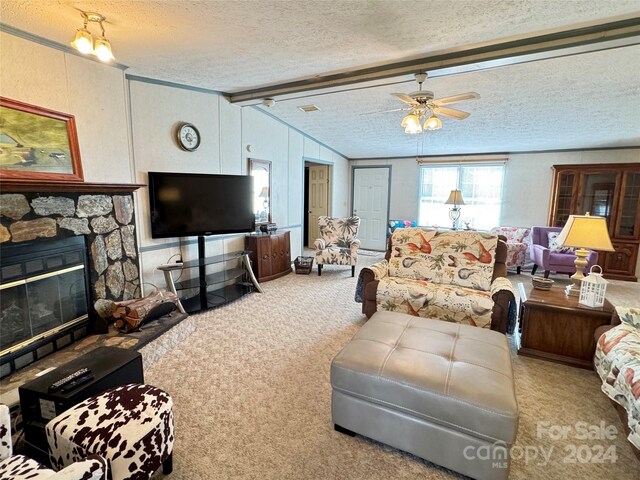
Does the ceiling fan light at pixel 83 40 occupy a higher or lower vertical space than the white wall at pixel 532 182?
higher

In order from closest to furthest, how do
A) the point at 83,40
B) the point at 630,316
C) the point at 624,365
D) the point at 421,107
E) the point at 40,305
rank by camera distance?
the point at 624,365
the point at 83,40
the point at 630,316
the point at 40,305
the point at 421,107

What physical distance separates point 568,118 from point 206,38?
4.37 meters

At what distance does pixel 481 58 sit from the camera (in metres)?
2.63

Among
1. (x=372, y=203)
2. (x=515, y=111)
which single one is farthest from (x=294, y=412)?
(x=372, y=203)

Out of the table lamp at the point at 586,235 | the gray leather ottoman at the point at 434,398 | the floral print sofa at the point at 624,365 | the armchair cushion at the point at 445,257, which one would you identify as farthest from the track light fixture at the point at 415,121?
the floral print sofa at the point at 624,365

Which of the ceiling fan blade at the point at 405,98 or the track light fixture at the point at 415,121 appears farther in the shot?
the track light fixture at the point at 415,121

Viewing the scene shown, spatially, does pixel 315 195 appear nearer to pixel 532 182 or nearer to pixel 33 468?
pixel 532 182

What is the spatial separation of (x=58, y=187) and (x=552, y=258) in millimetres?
6102

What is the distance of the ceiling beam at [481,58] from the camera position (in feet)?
7.32

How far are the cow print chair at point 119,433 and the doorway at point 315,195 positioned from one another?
19.2 feet

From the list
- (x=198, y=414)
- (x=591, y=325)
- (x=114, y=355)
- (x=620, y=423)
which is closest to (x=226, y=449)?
(x=198, y=414)

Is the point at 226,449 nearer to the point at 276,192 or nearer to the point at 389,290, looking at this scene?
the point at 389,290

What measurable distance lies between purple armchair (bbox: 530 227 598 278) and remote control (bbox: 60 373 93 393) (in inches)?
219

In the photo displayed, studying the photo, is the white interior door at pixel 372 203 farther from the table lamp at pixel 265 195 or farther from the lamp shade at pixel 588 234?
the lamp shade at pixel 588 234
